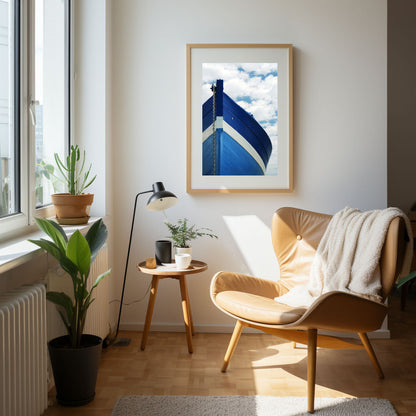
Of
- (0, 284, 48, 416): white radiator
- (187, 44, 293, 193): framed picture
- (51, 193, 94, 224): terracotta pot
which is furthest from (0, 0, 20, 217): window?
(187, 44, 293, 193): framed picture

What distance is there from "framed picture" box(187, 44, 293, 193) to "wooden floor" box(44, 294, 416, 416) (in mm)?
1054

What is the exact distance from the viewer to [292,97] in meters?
3.46

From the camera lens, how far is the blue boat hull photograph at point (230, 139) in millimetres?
3480

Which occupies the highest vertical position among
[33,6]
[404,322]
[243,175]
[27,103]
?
[33,6]

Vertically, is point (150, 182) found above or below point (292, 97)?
below

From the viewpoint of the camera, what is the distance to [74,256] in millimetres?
2221

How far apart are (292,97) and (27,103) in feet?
5.80

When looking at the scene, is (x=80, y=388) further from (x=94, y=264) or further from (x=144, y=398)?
(x=94, y=264)

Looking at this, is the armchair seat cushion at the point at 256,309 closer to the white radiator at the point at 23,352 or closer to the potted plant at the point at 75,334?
the potted plant at the point at 75,334

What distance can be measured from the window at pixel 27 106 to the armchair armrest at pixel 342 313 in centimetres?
149

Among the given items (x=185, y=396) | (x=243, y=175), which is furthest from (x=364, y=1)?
(x=185, y=396)

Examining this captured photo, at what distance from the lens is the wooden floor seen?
2.55 meters

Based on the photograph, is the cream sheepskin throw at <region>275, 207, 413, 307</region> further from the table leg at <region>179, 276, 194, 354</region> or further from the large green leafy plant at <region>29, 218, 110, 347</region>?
the large green leafy plant at <region>29, 218, 110, 347</region>

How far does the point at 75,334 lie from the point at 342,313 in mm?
1269
